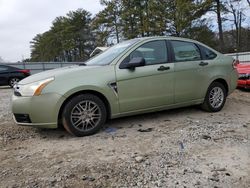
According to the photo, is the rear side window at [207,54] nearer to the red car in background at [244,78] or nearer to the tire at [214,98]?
the tire at [214,98]

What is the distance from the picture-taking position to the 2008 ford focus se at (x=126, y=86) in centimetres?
418

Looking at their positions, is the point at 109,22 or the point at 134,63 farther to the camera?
the point at 109,22

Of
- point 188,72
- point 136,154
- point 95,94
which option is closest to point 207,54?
point 188,72

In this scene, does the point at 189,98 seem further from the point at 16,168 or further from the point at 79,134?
the point at 16,168

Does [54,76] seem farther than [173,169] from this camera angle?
Yes

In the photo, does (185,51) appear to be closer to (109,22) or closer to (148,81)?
(148,81)

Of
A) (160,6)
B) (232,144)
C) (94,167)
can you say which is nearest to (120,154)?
(94,167)

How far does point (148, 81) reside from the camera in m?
4.78

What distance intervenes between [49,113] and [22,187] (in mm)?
1439

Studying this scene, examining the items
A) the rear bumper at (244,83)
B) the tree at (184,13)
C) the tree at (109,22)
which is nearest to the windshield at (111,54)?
the rear bumper at (244,83)

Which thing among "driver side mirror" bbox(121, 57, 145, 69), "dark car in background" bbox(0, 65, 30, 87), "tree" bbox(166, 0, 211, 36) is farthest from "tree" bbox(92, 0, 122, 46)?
"driver side mirror" bbox(121, 57, 145, 69)

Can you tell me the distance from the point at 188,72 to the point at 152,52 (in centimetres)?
78

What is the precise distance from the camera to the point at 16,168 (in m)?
3.30

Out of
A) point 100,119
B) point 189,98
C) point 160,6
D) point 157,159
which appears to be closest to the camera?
point 157,159
